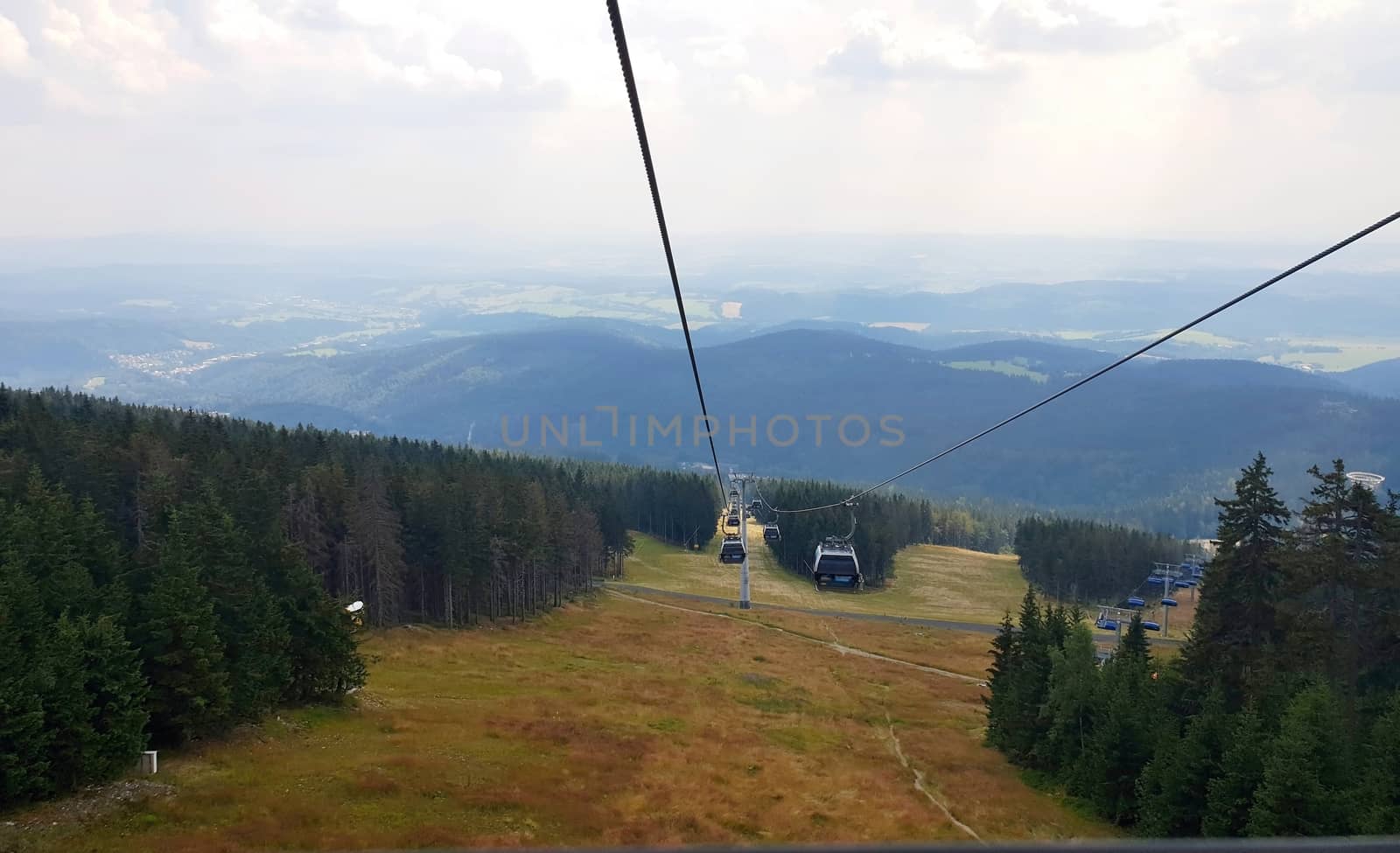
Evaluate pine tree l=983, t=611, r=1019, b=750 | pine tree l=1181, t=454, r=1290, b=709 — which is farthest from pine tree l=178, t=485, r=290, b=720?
pine tree l=1181, t=454, r=1290, b=709

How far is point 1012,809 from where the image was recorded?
33.9 m

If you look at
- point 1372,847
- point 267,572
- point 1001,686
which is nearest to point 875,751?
point 1001,686

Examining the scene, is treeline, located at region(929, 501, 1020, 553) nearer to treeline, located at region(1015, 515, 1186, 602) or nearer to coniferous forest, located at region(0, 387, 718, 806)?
treeline, located at region(1015, 515, 1186, 602)

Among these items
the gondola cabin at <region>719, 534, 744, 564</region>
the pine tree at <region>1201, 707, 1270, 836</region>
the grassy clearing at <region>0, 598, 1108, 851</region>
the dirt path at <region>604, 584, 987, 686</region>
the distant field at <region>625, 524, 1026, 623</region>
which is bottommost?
the distant field at <region>625, 524, 1026, 623</region>

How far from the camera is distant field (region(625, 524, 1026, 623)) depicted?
4075 inches

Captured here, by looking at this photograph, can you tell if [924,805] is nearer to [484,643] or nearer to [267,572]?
[267,572]

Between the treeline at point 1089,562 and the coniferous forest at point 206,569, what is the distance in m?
64.0

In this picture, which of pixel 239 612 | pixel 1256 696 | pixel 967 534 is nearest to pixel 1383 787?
pixel 1256 696

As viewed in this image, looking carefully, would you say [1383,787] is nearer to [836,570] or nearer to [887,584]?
[836,570]

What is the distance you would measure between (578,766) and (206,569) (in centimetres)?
1562

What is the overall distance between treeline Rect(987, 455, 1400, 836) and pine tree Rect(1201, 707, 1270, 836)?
48 mm

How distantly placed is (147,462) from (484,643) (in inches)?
933

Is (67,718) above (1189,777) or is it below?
above

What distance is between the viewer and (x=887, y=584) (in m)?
118
